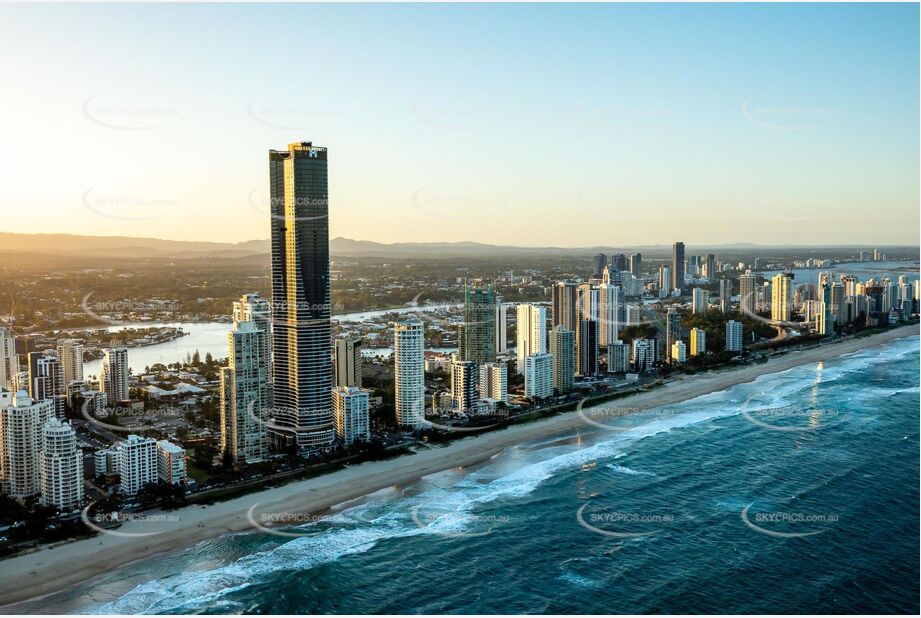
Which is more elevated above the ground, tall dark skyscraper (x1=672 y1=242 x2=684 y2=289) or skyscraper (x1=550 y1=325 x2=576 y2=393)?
tall dark skyscraper (x1=672 y1=242 x2=684 y2=289)

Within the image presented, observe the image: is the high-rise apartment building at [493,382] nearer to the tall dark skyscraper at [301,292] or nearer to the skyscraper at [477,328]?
the skyscraper at [477,328]

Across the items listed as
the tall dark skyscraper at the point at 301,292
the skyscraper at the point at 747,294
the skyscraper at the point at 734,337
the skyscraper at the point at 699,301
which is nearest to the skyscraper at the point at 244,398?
the tall dark skyscraper at the point at 301,292

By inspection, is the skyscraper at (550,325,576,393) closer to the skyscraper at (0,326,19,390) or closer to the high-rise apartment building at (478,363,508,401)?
the high-rise apartment building at (478,363,508,401)

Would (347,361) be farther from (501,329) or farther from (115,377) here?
(501,329)

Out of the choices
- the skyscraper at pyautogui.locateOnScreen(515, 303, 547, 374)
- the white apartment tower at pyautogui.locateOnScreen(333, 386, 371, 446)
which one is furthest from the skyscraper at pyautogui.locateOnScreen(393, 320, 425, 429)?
the skyscraper at pyautogui.locateOnScreen(515, 303, 547, 374)

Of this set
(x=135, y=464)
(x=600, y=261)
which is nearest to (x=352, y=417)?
(x=135, y=464)

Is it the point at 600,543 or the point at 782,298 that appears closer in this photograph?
the point at 600,543
